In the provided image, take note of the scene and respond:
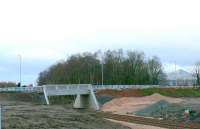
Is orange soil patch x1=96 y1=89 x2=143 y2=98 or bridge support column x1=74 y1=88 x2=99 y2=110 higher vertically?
orange soil patch x1=96 y1=89 x2=143 y2=98

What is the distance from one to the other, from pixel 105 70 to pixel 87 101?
5753cm

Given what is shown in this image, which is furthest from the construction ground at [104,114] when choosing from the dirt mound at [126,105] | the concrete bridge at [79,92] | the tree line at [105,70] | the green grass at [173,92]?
the tree line at [105,70]

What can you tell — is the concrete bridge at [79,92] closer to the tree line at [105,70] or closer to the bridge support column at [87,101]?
the bridge support column at [87,101]

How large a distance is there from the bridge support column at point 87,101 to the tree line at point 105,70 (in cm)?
4379

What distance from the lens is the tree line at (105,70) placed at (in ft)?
416

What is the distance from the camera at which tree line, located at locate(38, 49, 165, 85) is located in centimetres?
12669

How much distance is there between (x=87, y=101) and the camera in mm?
77625

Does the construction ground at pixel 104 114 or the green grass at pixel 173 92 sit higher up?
the green grass at pixel 173 92

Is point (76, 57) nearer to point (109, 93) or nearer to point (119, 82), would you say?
point (119, 82)

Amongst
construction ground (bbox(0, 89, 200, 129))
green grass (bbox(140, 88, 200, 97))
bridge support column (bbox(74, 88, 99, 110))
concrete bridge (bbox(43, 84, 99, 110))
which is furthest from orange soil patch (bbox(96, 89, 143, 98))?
concrete bridge (bbox(43, 84, 99, 110))

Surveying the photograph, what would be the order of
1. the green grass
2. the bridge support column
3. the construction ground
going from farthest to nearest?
the green grass
the bridge support column
the construction ground

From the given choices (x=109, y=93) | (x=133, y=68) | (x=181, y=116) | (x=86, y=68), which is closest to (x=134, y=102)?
(x=109, y=93)

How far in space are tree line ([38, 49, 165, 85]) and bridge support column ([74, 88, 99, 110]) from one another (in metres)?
43.8

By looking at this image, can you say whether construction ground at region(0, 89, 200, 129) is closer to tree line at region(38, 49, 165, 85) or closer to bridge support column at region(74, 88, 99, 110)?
bridge support column at region(74, 88, 99, 110)
